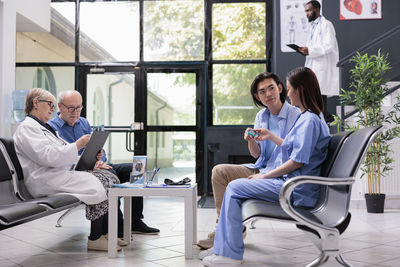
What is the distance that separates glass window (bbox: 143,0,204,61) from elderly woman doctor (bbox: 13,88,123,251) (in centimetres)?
440

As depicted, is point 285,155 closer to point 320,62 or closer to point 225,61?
point 320,62

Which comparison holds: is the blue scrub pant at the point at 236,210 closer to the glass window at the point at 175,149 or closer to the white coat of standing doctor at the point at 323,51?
the white coat of standing doctor at the point at 323,51

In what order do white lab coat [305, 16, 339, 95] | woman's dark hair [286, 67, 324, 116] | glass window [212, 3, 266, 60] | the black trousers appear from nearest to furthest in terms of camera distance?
woman's dark hair [286, 67, 324, 116] < the black trousers < white lab coat [305, 16, 339, 95] < glass window [212, 3, 266, 60]

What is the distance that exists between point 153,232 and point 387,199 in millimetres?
3335

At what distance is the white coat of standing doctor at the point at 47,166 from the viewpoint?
9.92ft

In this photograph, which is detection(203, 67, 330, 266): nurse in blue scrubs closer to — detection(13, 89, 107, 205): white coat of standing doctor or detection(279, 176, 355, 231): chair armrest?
detection(279, 176, 355, 231): chair armrest

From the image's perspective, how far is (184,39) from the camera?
24.6ft

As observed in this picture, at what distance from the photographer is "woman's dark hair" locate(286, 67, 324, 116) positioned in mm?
2605

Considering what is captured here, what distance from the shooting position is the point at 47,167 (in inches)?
123

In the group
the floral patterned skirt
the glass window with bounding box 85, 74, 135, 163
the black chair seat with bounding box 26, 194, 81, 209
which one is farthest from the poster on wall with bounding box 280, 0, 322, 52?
the black chair seat with bounding box 26, 194, 81, 209

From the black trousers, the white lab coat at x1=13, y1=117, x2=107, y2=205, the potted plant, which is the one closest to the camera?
the white lab coat at x1=13, y1=117, x2=107, y2=205

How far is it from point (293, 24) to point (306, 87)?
4.84 metres

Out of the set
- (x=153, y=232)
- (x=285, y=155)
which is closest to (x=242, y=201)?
(x=285, y=155)

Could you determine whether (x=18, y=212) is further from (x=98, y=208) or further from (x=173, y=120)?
(x=173, y=120)
